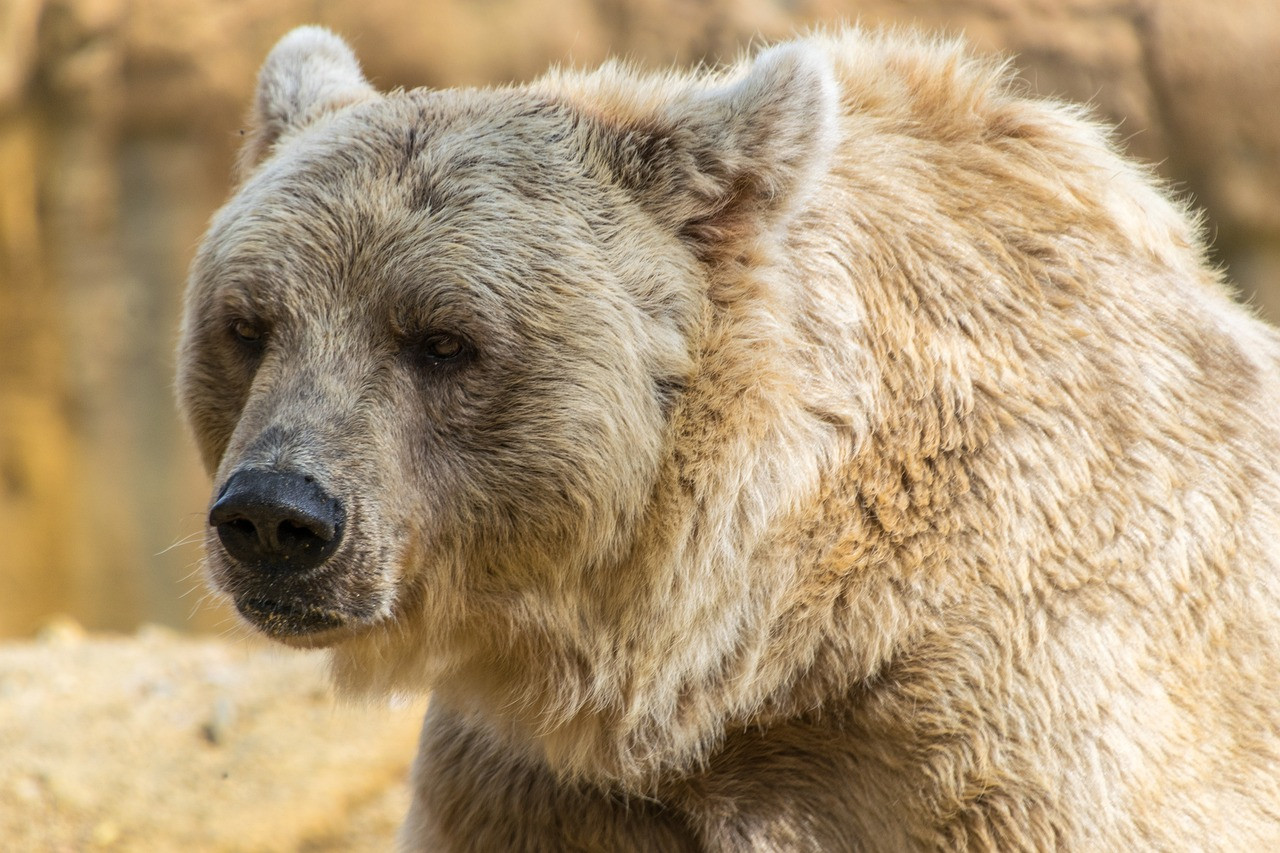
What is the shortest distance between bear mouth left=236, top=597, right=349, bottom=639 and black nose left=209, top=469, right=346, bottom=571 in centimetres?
10

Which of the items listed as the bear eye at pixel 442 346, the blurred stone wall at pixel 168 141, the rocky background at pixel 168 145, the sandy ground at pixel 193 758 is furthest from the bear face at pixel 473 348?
the blurred stone wall at pixel 168 141

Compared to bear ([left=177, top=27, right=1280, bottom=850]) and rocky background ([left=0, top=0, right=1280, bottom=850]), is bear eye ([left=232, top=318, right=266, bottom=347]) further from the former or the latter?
rocky background ([left=0, top=0, right=1280, bottom=850])

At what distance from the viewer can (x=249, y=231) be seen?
3158mm

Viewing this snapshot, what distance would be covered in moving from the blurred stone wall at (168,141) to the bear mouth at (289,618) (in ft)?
19.5

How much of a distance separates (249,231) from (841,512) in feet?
4.75

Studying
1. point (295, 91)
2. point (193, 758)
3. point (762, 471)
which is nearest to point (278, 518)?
point (762, 471)

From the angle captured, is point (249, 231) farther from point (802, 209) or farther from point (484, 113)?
point (802, 209)

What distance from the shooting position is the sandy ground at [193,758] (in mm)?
5219

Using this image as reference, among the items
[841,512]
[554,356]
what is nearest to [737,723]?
[841,512]

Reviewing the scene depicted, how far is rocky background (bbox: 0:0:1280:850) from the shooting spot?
8.39 m

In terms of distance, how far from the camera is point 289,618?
9.82 ft

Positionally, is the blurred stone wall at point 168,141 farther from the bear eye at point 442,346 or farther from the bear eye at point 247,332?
the bear eye at point 442,346

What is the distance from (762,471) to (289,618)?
41.2 inches

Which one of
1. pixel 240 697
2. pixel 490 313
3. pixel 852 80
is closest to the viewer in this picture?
pixel 490 313
